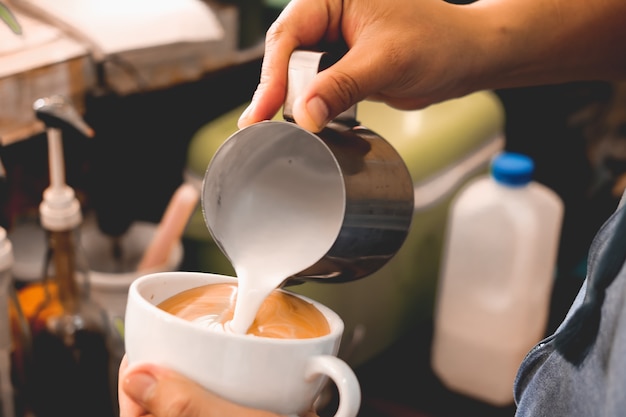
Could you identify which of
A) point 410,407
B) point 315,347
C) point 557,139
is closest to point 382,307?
point 410,407

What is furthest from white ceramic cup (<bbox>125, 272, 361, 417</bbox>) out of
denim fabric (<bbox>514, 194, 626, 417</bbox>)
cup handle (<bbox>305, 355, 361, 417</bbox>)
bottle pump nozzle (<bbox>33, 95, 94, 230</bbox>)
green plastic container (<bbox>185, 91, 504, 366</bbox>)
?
green plastic container (<bbox>185, 91, 504, 366</bbox>)

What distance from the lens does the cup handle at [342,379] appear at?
1.83 ft

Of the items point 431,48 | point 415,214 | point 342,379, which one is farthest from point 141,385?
point 415,214

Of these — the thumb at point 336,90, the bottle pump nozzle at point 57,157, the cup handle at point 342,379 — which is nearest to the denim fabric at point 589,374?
the cup handle at point 342,379

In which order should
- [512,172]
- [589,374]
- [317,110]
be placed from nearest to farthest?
[589,374] → [317,110] → [512,172]

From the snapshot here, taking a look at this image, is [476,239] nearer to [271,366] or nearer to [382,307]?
[382,307]

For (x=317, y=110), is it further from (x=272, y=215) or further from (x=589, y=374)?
(x=589, y=374)

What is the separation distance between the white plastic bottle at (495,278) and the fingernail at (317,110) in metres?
0.74

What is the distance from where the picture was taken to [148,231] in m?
1.19

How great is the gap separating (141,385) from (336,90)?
28 centimetres

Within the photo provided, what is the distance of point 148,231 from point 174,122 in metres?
0.22

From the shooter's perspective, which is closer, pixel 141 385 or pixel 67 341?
pixel 141 385

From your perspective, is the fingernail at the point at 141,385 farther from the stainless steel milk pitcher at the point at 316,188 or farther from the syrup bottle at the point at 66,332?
the syrup bottle at the point at 66,332

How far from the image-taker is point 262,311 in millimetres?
644
